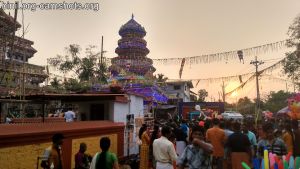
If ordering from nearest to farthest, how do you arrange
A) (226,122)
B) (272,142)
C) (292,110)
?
(272,142) → (226,122) → (292,110)

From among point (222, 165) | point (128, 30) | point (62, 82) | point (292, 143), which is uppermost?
point (128, 30)

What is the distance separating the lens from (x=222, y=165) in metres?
10.1

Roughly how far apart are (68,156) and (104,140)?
512 centimetres

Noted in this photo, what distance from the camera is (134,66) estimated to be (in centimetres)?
3341

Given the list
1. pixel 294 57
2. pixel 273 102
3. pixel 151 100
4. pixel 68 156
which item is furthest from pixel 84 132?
pixel 273 102

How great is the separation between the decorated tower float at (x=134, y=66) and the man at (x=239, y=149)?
11617 mm

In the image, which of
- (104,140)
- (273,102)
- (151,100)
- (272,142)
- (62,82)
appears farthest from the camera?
(273,102)

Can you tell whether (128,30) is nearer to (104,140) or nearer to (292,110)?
(292,110)

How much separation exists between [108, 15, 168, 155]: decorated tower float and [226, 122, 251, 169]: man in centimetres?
1162

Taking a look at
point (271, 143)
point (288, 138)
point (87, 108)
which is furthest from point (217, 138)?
point (87, 108)

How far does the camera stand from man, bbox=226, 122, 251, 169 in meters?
8.33

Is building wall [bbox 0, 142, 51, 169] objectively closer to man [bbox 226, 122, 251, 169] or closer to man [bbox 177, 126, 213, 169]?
man [bbox 177, 126, 213, 169]

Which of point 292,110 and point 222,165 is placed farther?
point 292,110

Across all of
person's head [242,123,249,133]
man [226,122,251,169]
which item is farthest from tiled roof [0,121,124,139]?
person's head [242,123,249,133]
